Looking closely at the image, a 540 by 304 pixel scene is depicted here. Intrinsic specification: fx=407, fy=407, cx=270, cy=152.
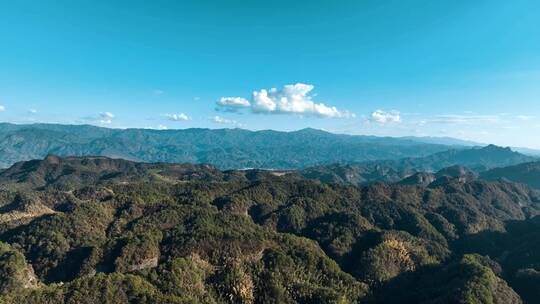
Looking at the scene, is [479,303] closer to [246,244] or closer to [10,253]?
[246,244]

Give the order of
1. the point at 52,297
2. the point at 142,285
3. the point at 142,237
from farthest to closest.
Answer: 1. the point at 142,237
2. the point at 142,285
3. the point at 52,297

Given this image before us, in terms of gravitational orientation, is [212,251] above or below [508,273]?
above

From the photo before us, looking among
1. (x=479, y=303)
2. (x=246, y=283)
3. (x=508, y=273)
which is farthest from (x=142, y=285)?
(x=508, y=273)

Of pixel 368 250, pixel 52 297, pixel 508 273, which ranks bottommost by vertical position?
pixel 508 273

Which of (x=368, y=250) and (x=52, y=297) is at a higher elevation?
(x=52, y=297)

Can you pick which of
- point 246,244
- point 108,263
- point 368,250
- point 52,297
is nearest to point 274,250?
point 246,244

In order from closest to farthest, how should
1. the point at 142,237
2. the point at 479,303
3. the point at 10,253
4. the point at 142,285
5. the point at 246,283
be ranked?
the point at 142,285 → the point at 479,303 → the point at 246,283 → the point at 10,253 → the point at 142,237

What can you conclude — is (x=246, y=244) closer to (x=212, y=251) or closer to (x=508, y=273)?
(x=212, y=251)

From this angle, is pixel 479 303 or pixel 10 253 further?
pixel 10 253

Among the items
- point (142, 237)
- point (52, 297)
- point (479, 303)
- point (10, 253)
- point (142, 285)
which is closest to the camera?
point (52, 297)
